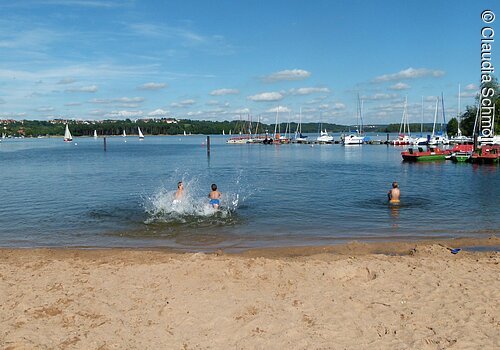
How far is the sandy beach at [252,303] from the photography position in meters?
7.32

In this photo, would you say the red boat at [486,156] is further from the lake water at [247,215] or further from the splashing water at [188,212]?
the splashing water at [188,212]

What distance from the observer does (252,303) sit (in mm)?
8789

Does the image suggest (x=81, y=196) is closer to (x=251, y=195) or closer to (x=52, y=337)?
(x=251, y=195)

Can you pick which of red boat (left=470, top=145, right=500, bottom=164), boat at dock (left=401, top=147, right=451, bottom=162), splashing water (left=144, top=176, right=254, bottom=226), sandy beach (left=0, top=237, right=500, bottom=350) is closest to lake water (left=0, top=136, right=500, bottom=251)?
splashing water (left=144, top=176, right=254, bottom=226)

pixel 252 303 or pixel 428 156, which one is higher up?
pixel 428 156

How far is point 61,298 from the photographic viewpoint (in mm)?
9164

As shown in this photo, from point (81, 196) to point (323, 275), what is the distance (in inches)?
899

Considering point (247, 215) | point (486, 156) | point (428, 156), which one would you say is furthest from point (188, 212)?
point (428, 156)

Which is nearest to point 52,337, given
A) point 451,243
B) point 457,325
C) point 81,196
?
point 457,325

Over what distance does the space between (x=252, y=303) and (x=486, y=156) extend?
50.6 metres

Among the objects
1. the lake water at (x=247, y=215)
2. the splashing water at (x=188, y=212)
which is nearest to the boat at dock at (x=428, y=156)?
the lake water at (x=247, y=215)

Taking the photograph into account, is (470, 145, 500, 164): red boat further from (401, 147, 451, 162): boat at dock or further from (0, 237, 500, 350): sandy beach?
(0, 237, 500, 350): sandy beach

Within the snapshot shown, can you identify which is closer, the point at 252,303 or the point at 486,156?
the point at 252,303

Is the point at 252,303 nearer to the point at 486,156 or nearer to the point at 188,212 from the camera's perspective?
the point at 188,212
